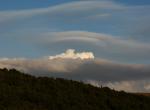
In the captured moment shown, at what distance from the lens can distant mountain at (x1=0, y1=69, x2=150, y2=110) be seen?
36.6 m

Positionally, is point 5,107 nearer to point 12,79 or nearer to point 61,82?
point 12,79

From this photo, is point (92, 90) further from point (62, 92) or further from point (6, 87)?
point (6, 87)

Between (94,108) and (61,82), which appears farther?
(61,82)

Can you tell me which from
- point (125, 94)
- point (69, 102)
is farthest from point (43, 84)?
point (125, 94)

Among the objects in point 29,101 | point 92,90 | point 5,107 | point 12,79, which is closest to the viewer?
point 5,107

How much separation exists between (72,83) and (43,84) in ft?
13.0

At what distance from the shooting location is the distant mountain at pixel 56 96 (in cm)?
3658

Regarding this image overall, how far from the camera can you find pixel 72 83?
47.2 metres

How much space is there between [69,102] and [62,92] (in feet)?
10.2

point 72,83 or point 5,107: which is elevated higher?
point 72,83

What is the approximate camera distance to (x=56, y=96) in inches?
1581

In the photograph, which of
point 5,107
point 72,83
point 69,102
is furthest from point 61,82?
point 5,107

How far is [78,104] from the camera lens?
38906mm

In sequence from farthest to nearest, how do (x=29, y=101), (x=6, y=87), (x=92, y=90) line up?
(x=92, y=90), (x=6, y=87), (x=29, y=101)
